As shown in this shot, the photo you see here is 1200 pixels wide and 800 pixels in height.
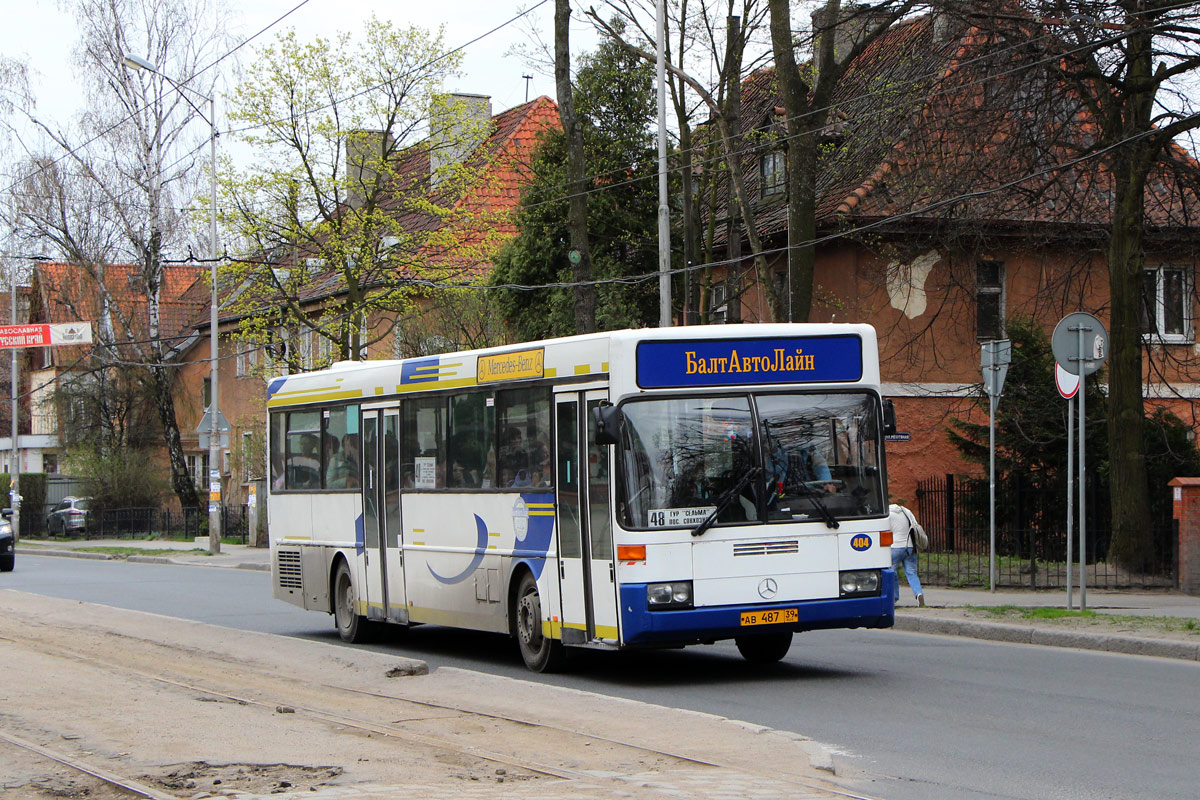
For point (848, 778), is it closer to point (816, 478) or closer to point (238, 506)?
point (816, 478)

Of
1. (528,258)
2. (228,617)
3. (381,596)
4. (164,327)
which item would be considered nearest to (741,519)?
(381,596)

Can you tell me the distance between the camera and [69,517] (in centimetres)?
5303

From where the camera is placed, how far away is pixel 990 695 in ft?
36.1

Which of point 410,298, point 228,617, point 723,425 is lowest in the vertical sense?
point 228,617

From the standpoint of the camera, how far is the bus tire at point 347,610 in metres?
16.2

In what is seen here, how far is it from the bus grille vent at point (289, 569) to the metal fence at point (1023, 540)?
29.3ft

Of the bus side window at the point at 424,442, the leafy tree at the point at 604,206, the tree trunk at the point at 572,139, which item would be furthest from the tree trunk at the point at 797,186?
the leafy tree at the point at 604,206

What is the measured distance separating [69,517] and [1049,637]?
44894mm

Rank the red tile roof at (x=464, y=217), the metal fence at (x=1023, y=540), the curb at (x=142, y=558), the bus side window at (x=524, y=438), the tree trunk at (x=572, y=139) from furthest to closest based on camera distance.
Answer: the red tile roof at (x=464, y=217) → the curb at (x=142, y=558) → the tree trunk at (x=572, y=139) → the metal fence at (x=1023, y=540) → the bus side window at (x=524, y=438)

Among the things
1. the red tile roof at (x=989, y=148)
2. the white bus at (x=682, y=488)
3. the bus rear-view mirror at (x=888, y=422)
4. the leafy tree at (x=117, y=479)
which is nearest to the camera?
the white bus at (x=682, y=488)

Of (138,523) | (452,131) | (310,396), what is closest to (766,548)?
(310,396)

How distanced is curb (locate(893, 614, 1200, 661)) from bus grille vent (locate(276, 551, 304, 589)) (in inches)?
275

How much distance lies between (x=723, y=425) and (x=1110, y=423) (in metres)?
11.4

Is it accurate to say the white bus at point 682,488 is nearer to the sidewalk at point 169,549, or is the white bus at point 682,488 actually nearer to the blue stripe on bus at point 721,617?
the blue stripe on bus at point 721,617
